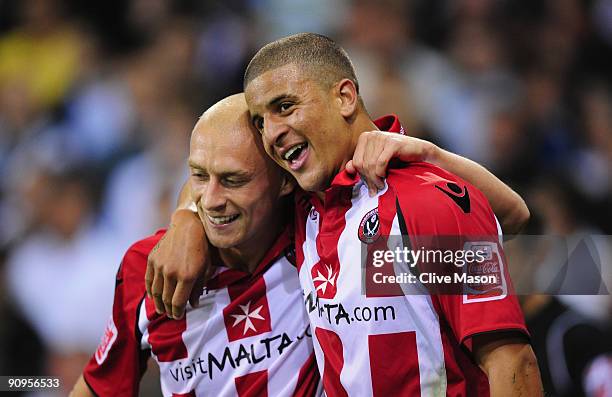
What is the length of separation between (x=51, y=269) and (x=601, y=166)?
3440mm

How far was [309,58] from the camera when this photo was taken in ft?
8.03

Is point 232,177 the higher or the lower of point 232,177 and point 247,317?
the higher

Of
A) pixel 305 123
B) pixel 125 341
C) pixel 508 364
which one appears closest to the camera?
pixel 508 364

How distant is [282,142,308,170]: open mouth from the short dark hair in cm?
19

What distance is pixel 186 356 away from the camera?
270cm

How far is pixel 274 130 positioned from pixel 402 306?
24.5 inches

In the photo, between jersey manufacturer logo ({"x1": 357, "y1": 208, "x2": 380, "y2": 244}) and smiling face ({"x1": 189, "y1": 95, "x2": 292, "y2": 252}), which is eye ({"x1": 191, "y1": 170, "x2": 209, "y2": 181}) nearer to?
smiling face ({"x1": 189, "y1": 95, "x2": 292, "y2": 252})

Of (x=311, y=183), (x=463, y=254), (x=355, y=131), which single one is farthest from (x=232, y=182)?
(x=463, y=254)

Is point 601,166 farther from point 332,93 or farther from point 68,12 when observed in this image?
point 68,12

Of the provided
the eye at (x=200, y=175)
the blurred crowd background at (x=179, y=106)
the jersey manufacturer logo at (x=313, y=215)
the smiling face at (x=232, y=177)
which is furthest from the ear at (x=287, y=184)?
the blurred crowd background at (x=179, y=106)

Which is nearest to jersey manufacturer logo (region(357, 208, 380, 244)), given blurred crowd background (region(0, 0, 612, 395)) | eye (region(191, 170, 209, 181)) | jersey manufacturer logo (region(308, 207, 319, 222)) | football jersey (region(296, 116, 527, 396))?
football jersey (region(296, 116, 527, 396))

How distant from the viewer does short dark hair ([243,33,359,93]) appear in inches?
96.1

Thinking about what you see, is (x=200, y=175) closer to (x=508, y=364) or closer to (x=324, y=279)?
(x=324, y=279)

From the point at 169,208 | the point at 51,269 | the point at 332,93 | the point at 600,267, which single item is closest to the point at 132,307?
the point at 332,93
